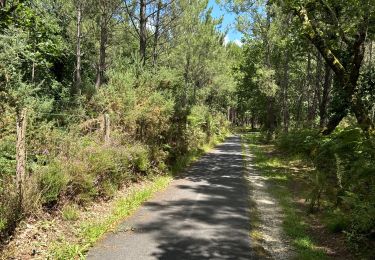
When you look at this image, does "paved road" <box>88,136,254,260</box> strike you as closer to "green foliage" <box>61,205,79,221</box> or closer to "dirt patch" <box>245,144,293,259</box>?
"dirt patch" <box>245,144,293,259</box>

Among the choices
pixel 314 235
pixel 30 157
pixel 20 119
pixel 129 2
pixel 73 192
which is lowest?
pixel 314 235

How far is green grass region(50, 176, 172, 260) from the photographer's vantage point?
621cm

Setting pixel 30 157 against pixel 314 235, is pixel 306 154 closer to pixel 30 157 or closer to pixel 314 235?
pixel 314 235

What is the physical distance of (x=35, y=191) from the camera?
682 cm

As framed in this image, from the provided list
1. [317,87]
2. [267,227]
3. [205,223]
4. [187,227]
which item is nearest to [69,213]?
[187,227]

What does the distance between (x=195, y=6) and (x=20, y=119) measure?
2096 cm

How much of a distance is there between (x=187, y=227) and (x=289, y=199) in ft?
14.1

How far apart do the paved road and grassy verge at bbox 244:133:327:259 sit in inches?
33.4

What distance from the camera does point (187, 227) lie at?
8.08 m

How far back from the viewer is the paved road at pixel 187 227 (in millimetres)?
6621

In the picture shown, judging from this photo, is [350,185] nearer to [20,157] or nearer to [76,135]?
[76,135]

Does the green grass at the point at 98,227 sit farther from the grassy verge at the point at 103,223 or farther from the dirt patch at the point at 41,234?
the dirt patch at the point at 41,234

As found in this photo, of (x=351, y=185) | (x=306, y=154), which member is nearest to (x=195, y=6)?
(x=306, y=154)

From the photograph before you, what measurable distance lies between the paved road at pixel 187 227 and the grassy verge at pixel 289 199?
A: 0.85 m
